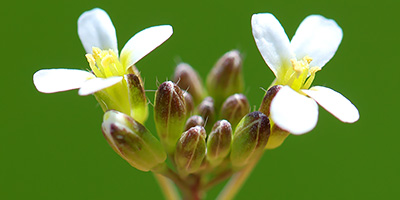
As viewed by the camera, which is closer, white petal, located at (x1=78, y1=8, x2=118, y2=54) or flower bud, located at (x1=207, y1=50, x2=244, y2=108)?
white petal, located at (x1=78, y1=8, x2=118, y2=54)

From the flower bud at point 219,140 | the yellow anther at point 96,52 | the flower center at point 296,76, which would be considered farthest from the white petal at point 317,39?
the yellow anther at point 96,52

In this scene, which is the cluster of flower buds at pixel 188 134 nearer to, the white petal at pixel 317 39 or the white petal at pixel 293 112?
the white petal at pixel 293 112

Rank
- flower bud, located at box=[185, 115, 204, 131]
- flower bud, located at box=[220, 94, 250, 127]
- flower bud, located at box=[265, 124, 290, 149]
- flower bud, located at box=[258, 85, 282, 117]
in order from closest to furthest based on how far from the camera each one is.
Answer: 1. flower bud, located at box=[258, 85, 282, 117]
2. flower bud, located at box=[265, 124, 290, 149]
3. flower bud, located at box=[185, 115, 204, 131]
4. flower bud, located at box=[220, 94, 250, 127]

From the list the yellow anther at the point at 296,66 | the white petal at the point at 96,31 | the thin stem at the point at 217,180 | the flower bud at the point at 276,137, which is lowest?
the thin stem at the point at 217,180

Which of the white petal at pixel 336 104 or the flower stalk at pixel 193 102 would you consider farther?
the flower stalk at pixel 193 102

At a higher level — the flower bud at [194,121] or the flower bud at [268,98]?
the flower bud at [268,98]

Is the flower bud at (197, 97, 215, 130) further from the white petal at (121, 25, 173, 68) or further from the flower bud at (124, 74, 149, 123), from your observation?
the white petal at (121, 25, 173, 68)

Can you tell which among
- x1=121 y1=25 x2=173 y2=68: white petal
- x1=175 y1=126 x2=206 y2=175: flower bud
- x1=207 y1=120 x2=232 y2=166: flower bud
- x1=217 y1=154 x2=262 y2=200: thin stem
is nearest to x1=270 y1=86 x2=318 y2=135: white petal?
x1=207 y1=120 x2=232 y2=166: flower bud

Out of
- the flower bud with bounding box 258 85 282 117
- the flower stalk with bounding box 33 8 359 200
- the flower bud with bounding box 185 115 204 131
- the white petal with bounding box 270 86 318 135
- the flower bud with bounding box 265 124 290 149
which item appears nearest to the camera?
the white petal with bounding box 270 86 318 135
